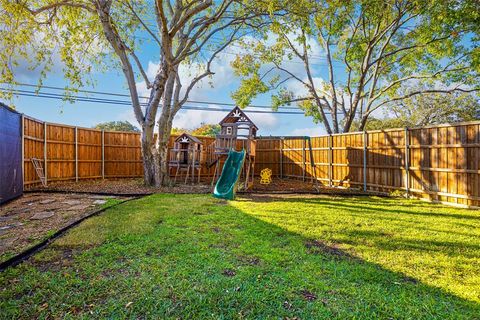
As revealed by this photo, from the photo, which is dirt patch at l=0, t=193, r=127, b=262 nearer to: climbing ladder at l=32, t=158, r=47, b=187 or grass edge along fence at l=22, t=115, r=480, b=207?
climbing ladder at l=32, t=158, r=47, b=187

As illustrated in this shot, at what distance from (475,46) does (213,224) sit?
1204cm

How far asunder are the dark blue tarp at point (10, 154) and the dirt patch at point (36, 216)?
0.90 ft

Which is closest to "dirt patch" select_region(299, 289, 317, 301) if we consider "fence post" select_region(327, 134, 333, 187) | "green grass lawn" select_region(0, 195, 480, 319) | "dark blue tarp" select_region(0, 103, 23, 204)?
"green grass lawn" select_region(0, 195, 480, 319)

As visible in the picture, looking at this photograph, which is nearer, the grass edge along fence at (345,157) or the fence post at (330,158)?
the grass edge along fence at (345,157)

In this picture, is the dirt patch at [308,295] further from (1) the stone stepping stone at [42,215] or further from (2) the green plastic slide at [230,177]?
(2) the green plastic slide at [230,177]

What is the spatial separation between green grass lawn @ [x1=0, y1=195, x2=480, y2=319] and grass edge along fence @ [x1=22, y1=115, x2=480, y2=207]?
2319 millimetres

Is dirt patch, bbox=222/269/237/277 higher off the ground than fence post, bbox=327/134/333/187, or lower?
lower

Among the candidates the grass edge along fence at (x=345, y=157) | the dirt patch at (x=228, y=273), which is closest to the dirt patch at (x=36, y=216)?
the grass edge along fence at (x=345, y=157)

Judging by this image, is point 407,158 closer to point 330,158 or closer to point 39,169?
point 330,158

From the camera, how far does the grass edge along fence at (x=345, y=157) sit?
6.50 meters

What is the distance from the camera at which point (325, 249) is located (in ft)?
11.0

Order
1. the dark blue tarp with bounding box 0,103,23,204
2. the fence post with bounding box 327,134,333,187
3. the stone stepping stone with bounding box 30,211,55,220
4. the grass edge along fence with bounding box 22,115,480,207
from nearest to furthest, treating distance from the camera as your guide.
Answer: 1. the stone stepping stone with bounding box 30,211,55,220
2. the dark blue tarp with bounding box 0,103,23,204
3. the grass edge along fence with bounding box 22,115,480,207
4. the fence post with bounding box 327,134,333,187

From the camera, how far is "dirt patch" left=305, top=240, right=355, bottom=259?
10.4 ft

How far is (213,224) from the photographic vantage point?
4.46 metres
